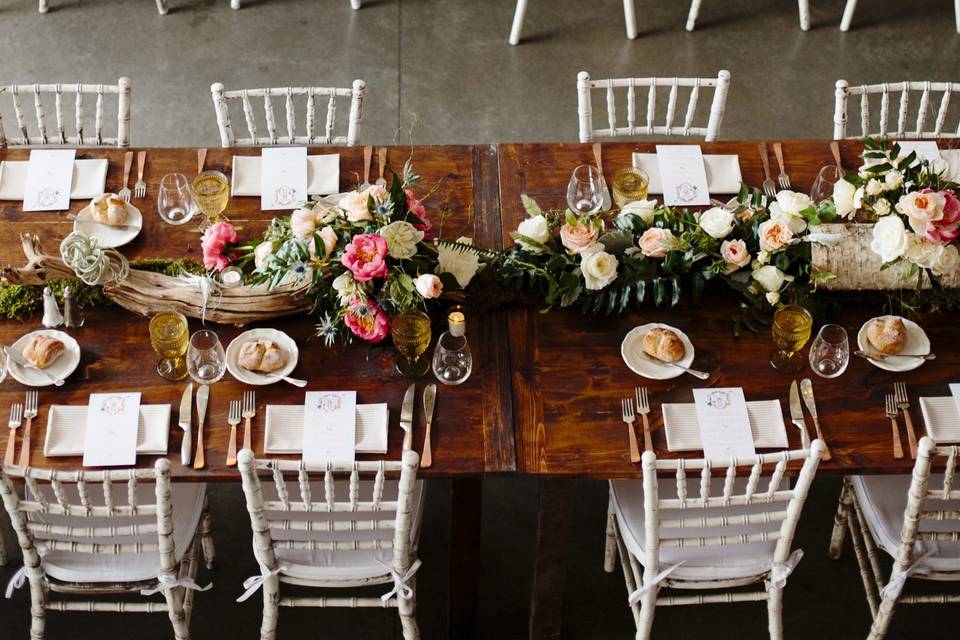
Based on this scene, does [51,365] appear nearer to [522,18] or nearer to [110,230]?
[110,230]

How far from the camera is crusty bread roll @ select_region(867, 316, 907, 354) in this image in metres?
2.76

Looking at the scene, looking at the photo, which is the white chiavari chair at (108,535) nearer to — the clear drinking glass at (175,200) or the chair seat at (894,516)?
the clear drinking glass at (175,200)

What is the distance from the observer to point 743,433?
262 cm

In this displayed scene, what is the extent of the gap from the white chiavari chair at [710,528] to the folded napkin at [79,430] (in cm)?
118

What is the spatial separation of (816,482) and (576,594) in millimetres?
938

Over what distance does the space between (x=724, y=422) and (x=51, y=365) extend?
67.7 inches

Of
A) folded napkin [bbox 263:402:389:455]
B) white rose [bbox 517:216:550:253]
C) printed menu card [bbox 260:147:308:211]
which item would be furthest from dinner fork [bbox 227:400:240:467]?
white rose [bbox 517:216:550:253]

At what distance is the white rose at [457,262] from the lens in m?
2.75

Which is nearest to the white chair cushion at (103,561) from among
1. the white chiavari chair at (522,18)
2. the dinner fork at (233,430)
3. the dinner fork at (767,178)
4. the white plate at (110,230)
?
the dinner fork at (233,430)

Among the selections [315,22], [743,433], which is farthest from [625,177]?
[315,22]

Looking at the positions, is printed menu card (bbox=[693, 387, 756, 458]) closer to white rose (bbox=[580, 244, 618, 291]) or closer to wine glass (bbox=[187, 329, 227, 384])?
white rose (bbox=[580, 244, 618, 291])

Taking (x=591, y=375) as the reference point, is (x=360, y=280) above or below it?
above

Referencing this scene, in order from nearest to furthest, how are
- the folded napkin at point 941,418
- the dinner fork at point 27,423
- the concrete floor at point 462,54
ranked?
the dinner fork at point 27,423, the folded napkin at point 941,418, the concrete floor at point 462,54

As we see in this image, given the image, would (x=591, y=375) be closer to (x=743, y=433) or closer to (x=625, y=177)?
(x=743, y=433)
